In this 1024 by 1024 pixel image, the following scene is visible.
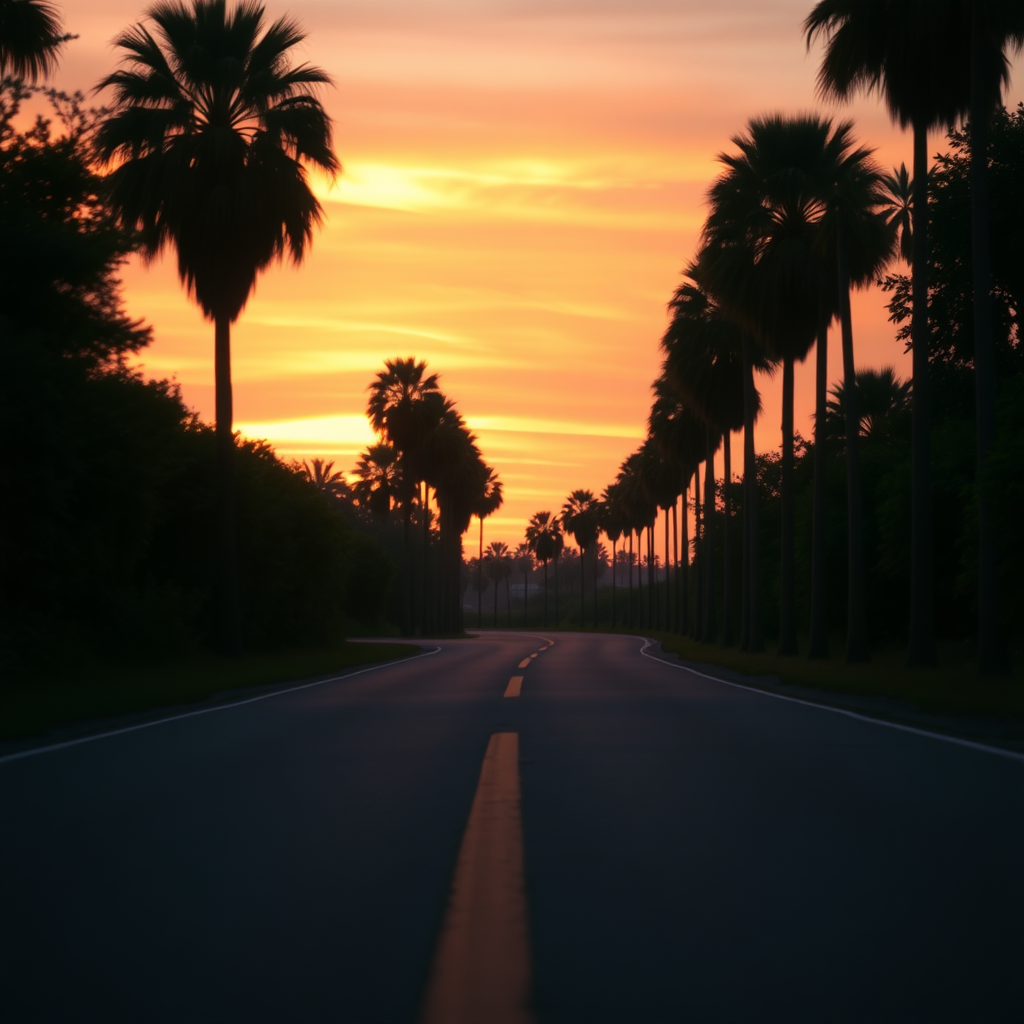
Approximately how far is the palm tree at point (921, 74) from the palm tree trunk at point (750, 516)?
1632 centimetres

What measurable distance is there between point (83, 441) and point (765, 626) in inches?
1638

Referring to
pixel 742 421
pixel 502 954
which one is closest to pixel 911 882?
pixel 502 954

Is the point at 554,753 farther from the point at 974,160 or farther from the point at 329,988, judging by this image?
the point at 974,160

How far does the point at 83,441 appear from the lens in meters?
22.6

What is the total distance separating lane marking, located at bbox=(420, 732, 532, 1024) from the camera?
423 cm

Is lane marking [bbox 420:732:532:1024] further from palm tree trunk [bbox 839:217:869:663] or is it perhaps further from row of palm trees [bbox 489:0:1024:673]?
palm tree trunk [bbox 839:217:869:663]

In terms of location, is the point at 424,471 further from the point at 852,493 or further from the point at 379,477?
the point at 852,493

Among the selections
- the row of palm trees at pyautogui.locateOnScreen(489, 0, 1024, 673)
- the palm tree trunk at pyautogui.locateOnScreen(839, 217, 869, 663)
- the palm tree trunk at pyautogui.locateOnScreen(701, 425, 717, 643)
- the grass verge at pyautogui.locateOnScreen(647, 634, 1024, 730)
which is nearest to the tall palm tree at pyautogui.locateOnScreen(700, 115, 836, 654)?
the row of palm trees at pyautogui.locateOnScreen(489, 0, 1024, 673)

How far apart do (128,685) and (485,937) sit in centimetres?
1728

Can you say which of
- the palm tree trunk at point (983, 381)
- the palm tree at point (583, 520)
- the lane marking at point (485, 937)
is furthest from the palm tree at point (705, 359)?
the palm tree at point (583, 520)

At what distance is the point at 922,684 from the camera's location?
20.5 m

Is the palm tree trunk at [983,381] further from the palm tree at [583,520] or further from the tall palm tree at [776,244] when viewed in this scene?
the palm tree at [583,520]

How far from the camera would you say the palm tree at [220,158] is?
30.8 m

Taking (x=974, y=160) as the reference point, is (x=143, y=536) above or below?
below
